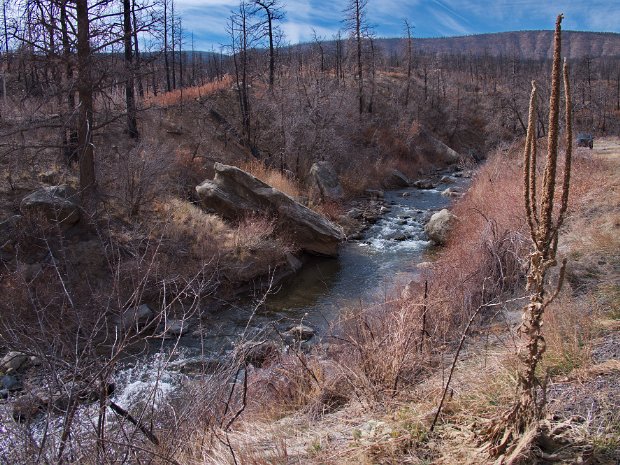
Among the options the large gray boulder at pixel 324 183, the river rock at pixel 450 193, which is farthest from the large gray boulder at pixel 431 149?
the large gray boulder at pixel 324 183

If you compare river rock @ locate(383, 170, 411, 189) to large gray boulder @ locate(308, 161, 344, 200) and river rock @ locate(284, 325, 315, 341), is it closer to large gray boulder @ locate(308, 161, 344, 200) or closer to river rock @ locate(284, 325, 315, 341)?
large gray boulder @ locate(308, 161, 344, 200)

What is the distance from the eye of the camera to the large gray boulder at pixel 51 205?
9998 millimetres

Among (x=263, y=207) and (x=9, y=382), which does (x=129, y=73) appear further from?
(x=9, y=382)

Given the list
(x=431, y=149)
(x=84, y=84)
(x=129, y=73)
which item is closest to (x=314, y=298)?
(x=129, y=73)

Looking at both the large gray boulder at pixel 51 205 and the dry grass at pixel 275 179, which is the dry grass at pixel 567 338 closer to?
the large gray boulder at pixel 51 205

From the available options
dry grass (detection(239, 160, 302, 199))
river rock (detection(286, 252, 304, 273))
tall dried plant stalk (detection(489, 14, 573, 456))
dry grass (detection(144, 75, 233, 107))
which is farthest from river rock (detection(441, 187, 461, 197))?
tall dried plant stalk (detection(489, 14, 573, 456))

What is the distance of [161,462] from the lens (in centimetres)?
288

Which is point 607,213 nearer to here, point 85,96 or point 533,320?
point 533,320

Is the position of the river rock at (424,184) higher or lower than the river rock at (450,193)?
higher

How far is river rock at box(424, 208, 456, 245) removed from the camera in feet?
44.8

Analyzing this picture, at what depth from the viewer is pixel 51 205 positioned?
33.1 feet

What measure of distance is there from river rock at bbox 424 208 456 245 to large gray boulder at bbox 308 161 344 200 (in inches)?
202

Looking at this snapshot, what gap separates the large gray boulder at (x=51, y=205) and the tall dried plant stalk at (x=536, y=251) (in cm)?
957

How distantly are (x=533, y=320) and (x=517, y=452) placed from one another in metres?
0.67
